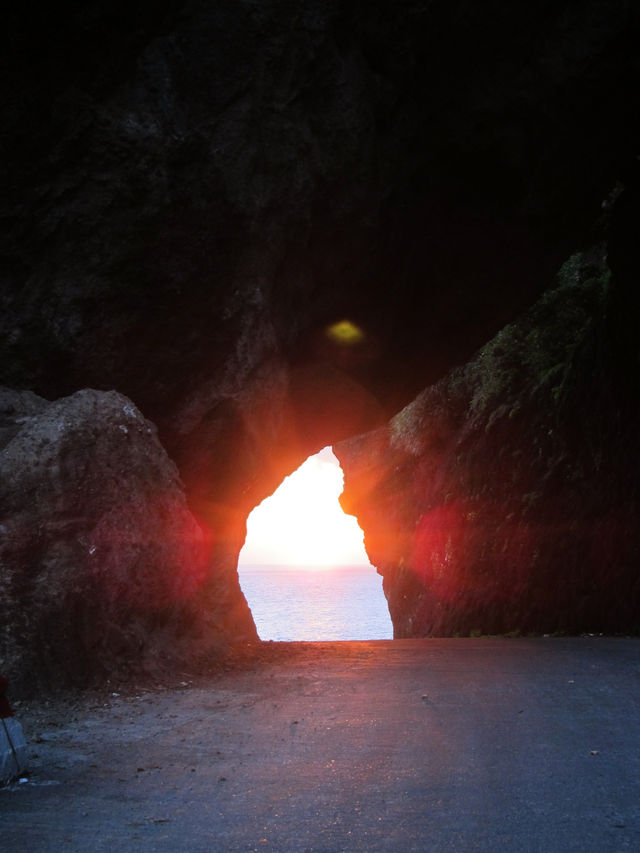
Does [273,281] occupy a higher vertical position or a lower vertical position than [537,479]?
higher

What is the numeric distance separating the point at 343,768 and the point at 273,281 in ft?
26.4

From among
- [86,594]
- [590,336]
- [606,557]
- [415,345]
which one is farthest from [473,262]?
[86,594]

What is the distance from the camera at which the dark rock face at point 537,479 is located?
14266 millimetres

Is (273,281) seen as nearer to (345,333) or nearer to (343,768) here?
(345,333)

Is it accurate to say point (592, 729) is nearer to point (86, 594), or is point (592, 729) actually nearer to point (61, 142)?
point (86, 594)

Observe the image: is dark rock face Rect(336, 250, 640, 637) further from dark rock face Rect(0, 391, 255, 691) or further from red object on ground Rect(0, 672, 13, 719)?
red object on ground Rect(0, 672, 13, 719)

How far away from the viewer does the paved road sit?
292 centimetres

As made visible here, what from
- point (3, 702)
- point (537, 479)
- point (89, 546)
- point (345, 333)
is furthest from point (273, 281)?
point (537, 479)

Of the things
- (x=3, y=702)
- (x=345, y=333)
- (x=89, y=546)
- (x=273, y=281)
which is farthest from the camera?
(x=345, y=333)

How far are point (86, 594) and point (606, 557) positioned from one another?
11.2 meters

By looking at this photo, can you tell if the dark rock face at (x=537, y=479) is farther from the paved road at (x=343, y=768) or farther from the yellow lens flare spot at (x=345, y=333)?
the paved road at (x=343, y=768)

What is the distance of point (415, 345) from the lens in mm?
14977

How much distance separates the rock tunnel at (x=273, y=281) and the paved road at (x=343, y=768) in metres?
1.73

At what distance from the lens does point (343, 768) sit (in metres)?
3.85
